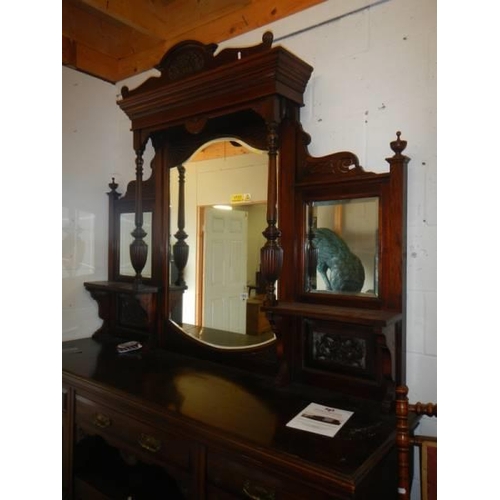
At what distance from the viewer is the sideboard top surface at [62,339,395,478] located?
1093 mm

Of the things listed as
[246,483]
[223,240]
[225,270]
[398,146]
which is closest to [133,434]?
[246,483]

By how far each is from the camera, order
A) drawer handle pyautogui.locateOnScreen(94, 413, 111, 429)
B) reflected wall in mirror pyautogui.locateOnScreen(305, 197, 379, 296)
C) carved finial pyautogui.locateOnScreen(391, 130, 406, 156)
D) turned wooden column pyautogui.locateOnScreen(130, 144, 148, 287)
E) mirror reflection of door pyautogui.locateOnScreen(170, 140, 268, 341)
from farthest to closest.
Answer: turned wooden column pyautogui.locateOnScreen(130, 144, 148, 287) < mirror reflection of door pyautogui.locateOnScreen(170, 140, 268, 341) < drawer handle pyautogui.locateOnScreen(94, 413, 111, 429) < reflected wall in mirror pyautogui.locateOnScreen(305, 197, 379, 296) < carved finial pyautogui.locateOnScreen(391, 130, 406, 156)

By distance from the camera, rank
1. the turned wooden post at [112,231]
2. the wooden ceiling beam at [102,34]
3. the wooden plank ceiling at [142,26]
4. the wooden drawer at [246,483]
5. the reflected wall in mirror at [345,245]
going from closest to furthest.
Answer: the wooden drawer at [246,483] < the reflected wall in mirror at [345,245] < the wooden plank ceiling at [142,26] < the wooden ceiling beam at [102,34] < the turned wooden post at [112,231]

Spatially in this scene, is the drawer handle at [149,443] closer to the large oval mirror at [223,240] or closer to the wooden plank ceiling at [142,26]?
the large oval mirror at [223,240]

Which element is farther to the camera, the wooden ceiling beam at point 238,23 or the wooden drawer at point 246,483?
the wooden ceiling beam at point 238,23

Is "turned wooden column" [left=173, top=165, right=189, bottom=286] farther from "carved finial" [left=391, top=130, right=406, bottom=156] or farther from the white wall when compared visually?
"carved finial" [left=391, top=130, right=406, bottom=156]

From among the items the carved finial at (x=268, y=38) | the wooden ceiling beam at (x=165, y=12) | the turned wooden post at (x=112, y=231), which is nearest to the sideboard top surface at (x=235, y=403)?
the turned wooden post at (x=112, y=231)

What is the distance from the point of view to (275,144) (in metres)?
1.52

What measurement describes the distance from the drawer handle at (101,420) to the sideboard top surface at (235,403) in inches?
5.2

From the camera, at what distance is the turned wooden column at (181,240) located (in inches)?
79.5

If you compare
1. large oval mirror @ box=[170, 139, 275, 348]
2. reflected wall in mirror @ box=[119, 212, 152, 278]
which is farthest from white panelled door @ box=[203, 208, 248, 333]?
reflected wall in mirror @ box=[119, 212, 152, 278]
